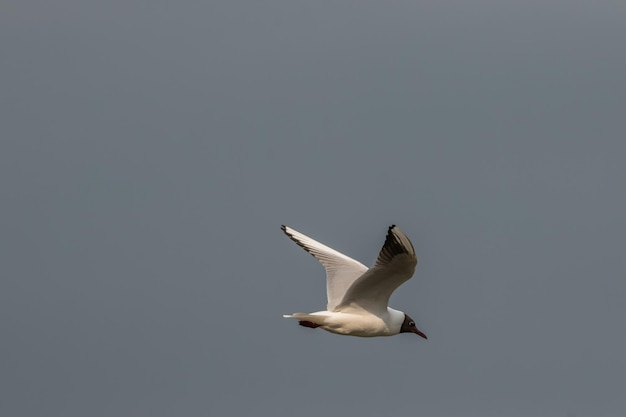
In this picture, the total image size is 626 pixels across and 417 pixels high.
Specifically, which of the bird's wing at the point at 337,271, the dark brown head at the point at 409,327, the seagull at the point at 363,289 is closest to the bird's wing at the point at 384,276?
the seagull at the point at 363,289

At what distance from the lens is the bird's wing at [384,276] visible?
29.0 metres

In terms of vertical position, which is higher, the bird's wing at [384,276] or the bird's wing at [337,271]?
the bird's wing at [337,271]

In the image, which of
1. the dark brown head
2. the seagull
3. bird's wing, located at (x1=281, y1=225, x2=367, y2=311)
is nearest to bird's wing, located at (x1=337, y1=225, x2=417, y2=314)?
the seagull

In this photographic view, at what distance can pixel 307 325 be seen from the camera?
31.4 metres

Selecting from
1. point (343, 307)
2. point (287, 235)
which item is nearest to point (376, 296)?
point (343, 307)

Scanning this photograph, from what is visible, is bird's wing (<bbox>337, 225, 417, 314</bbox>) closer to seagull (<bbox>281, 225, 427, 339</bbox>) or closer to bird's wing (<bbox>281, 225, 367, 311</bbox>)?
seagull (<bbox>281, 225, 427, 339</bbox>)

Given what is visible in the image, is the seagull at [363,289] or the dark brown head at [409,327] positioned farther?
the dark brown head at [409,327]

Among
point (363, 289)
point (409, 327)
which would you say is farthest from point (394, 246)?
point (409, 327)

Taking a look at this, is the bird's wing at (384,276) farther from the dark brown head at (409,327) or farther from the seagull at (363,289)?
the dark brown head at (409,327)

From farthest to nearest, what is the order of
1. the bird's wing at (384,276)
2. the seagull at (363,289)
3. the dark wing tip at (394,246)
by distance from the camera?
the seagull at (363,289) < the bird's wing at (384,276) < the dark wing tip at (394,246)

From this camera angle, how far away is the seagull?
29516 millimetres

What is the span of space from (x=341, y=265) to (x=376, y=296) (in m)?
1.57

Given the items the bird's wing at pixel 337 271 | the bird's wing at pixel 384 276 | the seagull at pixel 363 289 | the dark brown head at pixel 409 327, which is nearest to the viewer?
the bird's wing at pixel 384 276

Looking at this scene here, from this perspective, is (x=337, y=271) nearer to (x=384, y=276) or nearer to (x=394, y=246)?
(x=384, y=276)
